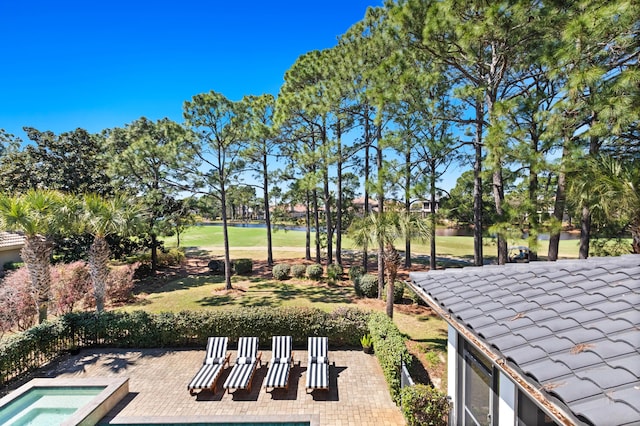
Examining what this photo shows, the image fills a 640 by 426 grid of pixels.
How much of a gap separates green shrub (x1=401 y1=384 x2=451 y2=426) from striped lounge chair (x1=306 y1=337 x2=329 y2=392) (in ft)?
8.14

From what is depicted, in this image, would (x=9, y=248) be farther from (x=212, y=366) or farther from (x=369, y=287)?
(x=369, y=287)

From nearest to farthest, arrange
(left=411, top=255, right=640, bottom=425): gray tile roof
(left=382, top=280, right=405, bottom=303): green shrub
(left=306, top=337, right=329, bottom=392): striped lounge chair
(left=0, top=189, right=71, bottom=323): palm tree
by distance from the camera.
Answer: (left=411, top=255, right=640, bottom=425): gray tile roof → (left=306, top=337, right=329, bottom=392): striped lounge chair → (left=0, top=189, right=71, bottom=323): palm tree → (left=382, top=280, right=405, bottom=303): green shrub

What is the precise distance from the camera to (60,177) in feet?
72.2

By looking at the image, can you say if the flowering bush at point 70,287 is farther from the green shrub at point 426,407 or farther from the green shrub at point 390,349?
the green shrub at point 426,407

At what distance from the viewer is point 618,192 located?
627 centimetres

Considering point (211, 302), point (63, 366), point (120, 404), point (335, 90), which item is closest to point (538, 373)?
point (120, 404)

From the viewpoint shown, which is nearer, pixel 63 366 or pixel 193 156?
pixel 63 366

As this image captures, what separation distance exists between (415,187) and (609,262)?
28.1ft

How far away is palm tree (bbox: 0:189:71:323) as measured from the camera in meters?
10.1

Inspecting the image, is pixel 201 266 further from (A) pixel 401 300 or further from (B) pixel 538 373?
(B) pixel 538 373

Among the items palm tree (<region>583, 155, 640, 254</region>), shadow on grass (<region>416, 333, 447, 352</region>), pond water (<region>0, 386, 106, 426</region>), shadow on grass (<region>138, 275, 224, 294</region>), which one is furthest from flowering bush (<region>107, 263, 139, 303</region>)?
palm tree (<region>583, 155, 640, 254</region>)

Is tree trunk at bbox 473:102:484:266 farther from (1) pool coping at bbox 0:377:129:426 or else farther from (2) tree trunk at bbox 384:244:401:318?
(1) pool coping at bbox 0:377:129:426

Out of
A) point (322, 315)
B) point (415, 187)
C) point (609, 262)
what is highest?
point (415, 187)

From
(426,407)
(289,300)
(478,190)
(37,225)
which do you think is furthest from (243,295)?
(478,190)
